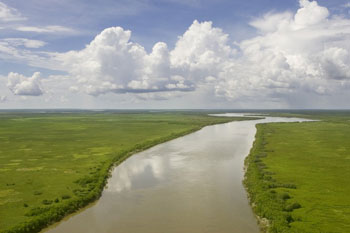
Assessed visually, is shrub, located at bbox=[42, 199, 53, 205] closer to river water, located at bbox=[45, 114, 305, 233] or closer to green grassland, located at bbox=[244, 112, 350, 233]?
river water, located at bbox=[45, 114, 305, 233]

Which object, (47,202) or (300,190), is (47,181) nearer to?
(47,202)

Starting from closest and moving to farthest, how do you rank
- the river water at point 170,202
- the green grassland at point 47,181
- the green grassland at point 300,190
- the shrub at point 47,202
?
the green grassland at point 300,190 < the river water at point 170,202 < the green grassland at point 47,181 < the shrub at point 47,202

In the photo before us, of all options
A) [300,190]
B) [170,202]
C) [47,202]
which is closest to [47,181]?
[47,202]

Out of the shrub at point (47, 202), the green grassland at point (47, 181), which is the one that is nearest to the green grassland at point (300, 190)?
the green grassland at point (47, 181)

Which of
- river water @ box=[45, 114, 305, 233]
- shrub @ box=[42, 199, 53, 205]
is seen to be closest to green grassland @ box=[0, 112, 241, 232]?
shrub @ box=[42, 199, 53, 205]

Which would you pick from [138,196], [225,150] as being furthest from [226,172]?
[225,150]

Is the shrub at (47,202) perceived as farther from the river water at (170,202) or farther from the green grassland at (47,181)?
the river water at (170,202)

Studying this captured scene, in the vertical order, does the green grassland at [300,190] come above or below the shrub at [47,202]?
above

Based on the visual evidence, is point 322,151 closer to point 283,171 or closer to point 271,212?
point 283,171

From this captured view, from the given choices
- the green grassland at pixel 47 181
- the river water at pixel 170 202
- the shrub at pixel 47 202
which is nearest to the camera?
the river water at pixel 170 202
